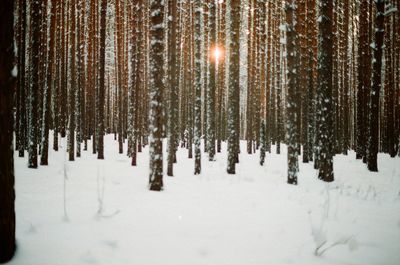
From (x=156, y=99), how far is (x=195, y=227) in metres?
3.55

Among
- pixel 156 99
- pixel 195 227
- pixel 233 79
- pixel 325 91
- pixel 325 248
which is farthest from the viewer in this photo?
pixel 233 79

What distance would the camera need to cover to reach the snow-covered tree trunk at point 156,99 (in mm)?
6703

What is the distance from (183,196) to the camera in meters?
6.34

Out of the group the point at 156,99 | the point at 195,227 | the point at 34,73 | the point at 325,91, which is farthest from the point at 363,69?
the point at 34,73

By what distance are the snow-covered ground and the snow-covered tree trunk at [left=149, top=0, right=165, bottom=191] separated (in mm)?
500

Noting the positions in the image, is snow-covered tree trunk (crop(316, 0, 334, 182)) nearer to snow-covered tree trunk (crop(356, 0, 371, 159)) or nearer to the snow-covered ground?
the snow-covered ground

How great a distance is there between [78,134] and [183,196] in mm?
11585

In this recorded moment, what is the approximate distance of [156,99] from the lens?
22.2 feet

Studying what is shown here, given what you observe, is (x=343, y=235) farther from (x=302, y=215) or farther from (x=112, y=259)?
(x=112, y=259)

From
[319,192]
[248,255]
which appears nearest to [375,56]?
[319,192]

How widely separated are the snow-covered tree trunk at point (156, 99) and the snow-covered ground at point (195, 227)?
0.50 metres

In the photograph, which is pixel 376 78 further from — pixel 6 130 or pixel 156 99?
pixel 6 130

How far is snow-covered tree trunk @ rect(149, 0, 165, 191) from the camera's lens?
22.0 feet

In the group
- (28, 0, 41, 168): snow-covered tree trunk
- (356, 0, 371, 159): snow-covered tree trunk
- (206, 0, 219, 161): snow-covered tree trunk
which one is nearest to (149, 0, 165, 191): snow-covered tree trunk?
(28, 0, 41, 168): snow-covered tree trunk
